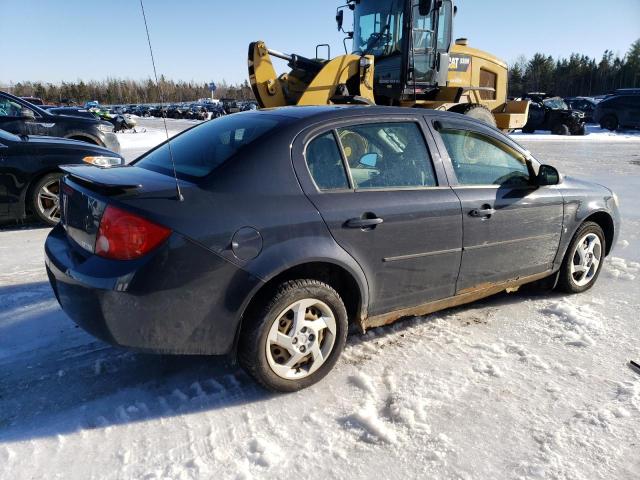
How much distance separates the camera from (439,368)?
3.11m

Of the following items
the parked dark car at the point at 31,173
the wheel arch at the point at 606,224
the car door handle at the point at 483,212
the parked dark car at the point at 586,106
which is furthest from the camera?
the parked dark car at the point at 586,106

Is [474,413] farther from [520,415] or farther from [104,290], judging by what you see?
[104,290]

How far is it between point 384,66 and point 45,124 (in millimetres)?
6659

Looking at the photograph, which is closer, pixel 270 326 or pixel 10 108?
pixel 270 326

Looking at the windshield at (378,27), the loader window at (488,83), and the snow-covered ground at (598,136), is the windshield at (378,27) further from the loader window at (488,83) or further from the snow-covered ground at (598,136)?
the snow-covered ground at (598,136)

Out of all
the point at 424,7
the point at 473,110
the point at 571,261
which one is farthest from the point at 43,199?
the point at 473,110

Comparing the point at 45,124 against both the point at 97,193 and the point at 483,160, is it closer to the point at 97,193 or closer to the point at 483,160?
the point at 97,193

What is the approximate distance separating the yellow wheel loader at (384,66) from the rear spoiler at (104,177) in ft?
21.7

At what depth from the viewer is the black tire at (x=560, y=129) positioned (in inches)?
929

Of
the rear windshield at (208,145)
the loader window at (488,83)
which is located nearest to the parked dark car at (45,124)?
the rear windshield at (208,145)

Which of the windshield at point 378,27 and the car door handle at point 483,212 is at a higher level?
the windshield at point 378,27

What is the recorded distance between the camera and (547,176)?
12.7 ft

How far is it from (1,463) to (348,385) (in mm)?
1729

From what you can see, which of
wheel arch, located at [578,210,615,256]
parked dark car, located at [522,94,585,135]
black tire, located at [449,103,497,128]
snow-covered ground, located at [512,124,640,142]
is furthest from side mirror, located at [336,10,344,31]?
parked dark car, located at [522,94,585,135]
